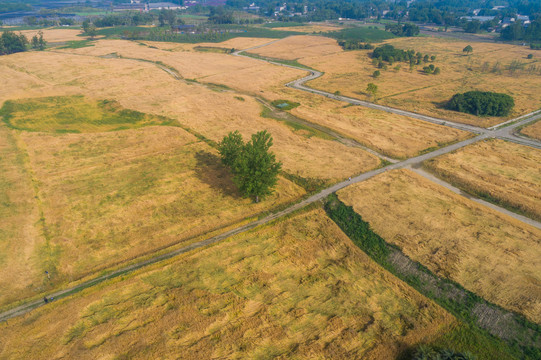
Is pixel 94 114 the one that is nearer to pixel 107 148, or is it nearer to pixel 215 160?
pixel 107 148

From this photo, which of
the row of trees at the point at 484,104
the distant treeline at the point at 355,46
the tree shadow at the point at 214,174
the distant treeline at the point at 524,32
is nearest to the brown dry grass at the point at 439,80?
the row of trees at the point at 484,104

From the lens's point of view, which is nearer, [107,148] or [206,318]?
[206,318]

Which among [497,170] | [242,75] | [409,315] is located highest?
[242,75]

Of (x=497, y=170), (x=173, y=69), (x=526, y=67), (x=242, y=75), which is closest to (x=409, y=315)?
(x=497, y=170)

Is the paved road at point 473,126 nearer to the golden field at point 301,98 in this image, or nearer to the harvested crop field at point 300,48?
the golden field at point 301,98

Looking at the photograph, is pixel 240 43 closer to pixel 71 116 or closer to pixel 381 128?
pixel 71 116

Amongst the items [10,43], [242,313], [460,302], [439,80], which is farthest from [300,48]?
[242,313]
